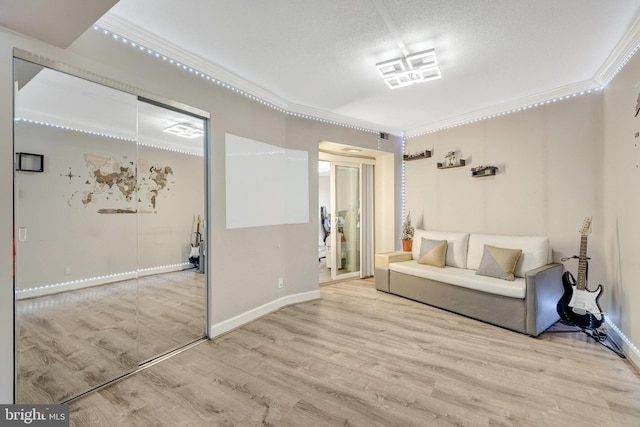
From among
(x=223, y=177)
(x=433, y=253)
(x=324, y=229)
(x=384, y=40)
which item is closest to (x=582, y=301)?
(x=433, y=253)

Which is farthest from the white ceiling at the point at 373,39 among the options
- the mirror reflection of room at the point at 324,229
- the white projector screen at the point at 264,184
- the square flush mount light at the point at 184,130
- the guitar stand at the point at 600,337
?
the mirror reflection of room at the point at 324,229

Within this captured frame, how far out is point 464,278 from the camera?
136 inches

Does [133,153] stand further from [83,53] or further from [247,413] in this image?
[247,413]

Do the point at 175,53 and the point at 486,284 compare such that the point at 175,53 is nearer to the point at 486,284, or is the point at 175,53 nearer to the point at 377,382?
the point at 377,382

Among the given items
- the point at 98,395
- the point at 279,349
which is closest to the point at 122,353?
the point at 98,395

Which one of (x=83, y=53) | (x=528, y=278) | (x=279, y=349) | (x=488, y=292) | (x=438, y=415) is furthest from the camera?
(x=488, y=292)

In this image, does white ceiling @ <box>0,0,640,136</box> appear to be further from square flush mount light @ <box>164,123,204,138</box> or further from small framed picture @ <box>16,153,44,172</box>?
square flush mount light @ <box>164,123,204,138</box>

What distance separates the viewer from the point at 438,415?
179 centimetres

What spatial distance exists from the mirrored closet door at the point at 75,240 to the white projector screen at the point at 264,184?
15.5 inches

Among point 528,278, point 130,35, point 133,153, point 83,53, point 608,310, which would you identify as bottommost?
point 608,310

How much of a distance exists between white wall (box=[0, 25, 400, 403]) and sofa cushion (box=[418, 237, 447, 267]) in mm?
1649

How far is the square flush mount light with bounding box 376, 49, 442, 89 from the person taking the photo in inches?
102

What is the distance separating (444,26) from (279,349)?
10.2ft

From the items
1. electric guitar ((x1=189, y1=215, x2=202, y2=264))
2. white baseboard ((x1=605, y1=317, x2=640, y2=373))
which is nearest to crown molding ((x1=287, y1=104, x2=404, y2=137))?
electric guitar ((x1=189, y1=215, x2=202, y2=264))
